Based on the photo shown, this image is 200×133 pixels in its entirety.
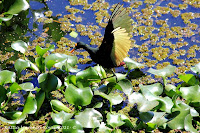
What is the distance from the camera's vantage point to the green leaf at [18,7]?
16.4 feet

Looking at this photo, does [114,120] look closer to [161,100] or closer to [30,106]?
[161,100]

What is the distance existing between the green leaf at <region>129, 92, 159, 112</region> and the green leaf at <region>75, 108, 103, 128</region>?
0.40m

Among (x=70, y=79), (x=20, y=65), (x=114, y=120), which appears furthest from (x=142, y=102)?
(x=20, y=65)

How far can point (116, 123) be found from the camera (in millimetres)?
3320

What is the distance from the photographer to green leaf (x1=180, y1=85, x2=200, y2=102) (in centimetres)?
355

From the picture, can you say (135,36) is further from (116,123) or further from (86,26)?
(116,123)

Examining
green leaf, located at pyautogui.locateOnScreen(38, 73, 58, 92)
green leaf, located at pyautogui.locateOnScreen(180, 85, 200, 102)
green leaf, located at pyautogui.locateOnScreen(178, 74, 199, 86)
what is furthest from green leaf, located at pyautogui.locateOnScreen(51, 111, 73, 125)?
green leaf, located at pyautogui.locateOnScreen(178, 74, 199, 86)

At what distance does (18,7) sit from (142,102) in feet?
8.79

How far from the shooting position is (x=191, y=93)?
3.57 m

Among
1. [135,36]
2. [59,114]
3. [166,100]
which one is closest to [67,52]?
[135,36]

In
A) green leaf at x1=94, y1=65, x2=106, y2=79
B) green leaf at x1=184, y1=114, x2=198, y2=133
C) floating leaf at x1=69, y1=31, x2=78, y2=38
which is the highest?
green leaf at x1=184, y1=114, x2=198, y2=133

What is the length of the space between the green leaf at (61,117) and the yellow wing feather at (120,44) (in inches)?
33.0

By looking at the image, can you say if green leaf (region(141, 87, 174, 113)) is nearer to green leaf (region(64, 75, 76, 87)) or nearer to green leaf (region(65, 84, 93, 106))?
green leaf (region(65, 84, 93, 106))

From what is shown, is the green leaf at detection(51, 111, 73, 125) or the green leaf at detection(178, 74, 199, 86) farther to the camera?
the green leaf at detection(178, 74, 199, 86)
